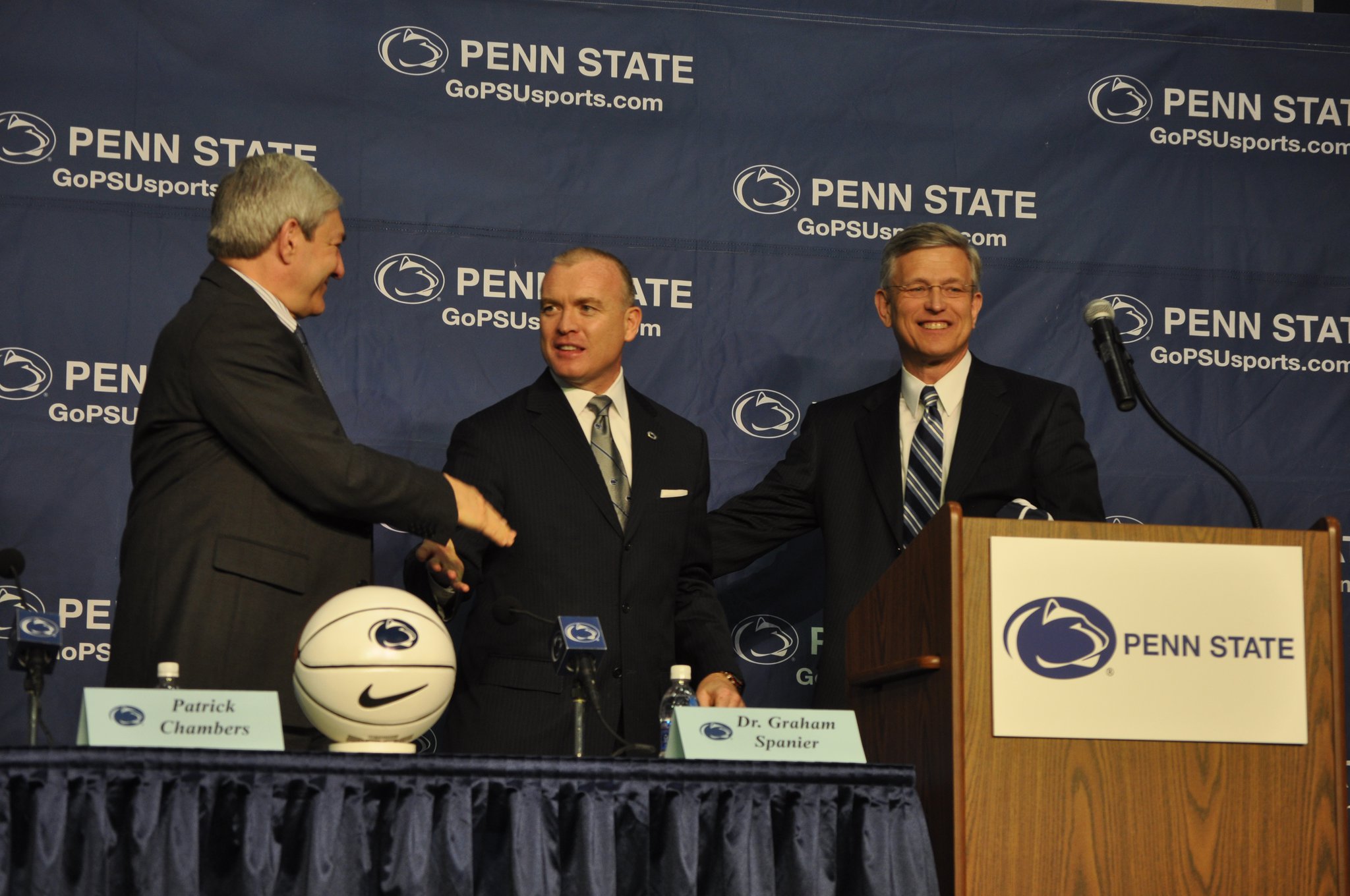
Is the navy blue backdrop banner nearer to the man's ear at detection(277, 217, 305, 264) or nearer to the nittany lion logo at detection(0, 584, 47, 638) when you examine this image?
the nittany lion logo at detection(0, 584, 47, 638)

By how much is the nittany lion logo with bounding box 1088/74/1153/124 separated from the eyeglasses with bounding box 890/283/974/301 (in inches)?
54.0

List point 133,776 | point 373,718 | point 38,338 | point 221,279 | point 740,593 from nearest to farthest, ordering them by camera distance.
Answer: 1. point 133,776
2. point 373,718
3. point 221,279
4. point 38,338
5. point 740,593

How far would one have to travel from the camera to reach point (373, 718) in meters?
2.18

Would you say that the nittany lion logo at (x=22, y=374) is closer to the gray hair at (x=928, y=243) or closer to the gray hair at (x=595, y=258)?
the gray hair at (x=595, y=258)

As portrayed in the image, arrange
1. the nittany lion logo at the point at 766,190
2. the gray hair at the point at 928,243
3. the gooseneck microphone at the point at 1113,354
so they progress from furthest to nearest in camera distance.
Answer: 1. the nittany lion logo at the point at 766,190
2. the gray hair at the point at 928,243
3. the gooseneck microphone at the point at 1113,354

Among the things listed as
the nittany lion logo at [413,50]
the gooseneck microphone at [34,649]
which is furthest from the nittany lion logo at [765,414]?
the gooseneck microphone at [34,649]

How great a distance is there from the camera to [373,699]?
2.17m

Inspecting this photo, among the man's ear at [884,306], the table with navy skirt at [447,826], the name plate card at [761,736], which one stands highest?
the man's ear at [884,306]

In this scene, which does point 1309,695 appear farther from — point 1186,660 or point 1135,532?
point 1135,532

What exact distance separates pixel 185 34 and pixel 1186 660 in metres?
3.44

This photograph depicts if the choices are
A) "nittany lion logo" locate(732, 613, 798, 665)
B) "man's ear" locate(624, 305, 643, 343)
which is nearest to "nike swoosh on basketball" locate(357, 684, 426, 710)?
"man's ear" locate(624, 305, 643, 343)

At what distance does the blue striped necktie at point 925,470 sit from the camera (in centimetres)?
367

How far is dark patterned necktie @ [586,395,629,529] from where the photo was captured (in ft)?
11.8

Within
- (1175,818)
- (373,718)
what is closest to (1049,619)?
(1175,818)
